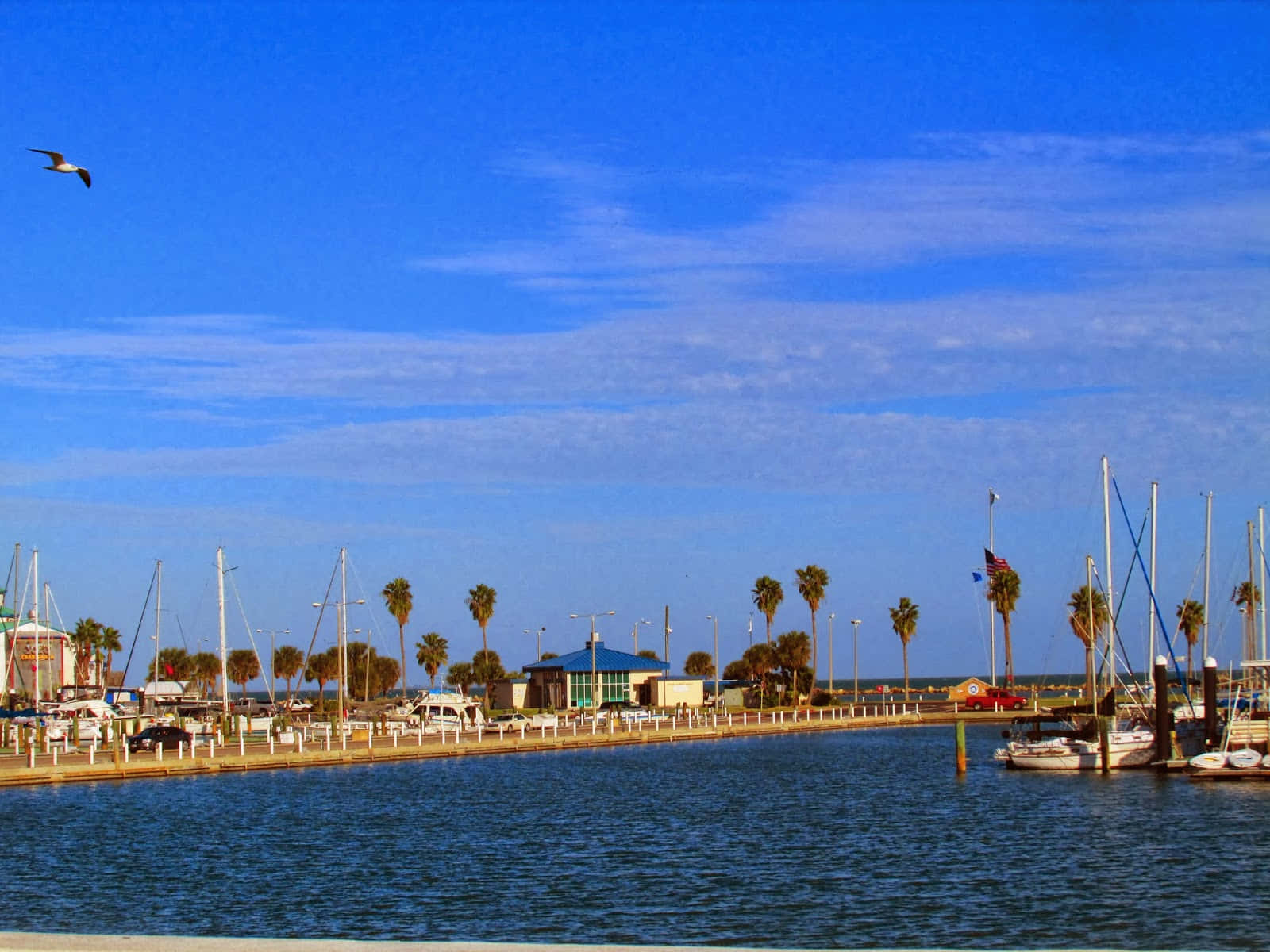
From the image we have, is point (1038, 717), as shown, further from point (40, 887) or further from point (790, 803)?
point (40, 887)

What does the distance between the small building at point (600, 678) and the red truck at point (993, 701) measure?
98.7 feet

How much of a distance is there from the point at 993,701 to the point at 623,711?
32946mm

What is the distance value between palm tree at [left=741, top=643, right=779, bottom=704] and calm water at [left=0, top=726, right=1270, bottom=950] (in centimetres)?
8634

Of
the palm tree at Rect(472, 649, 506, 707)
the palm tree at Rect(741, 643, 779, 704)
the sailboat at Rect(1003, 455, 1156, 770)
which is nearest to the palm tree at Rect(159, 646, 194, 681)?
the palm tree at Rect(472, 649, 506, 707)

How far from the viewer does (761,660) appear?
162875mm

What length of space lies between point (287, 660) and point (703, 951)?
188975 millimetres

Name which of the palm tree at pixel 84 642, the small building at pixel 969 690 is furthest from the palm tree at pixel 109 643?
the small building at pixel 969 690

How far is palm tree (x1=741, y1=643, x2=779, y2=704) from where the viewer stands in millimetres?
161875

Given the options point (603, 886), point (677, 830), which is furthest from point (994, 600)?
point (603, 886)

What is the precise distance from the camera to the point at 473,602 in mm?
167125

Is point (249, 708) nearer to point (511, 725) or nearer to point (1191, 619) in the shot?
point (511, 725)

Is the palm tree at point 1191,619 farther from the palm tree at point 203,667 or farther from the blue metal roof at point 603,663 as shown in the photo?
the palm tree at point 203,667

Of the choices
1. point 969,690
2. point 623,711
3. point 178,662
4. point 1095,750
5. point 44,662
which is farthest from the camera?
point 178,662

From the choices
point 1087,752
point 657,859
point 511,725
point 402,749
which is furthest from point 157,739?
point 1087,752
